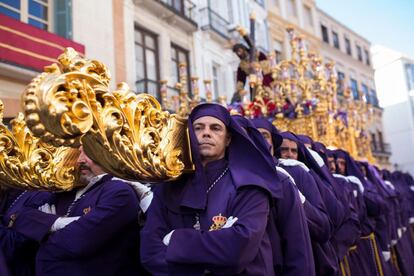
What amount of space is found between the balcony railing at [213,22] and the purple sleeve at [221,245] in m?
13.1

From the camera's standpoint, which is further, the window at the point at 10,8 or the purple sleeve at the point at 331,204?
the window at the point at 10,8

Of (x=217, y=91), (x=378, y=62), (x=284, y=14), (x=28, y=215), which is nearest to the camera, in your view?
(x=28, y=215)

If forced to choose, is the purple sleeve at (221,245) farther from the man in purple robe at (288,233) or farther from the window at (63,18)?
the window at (63,18)

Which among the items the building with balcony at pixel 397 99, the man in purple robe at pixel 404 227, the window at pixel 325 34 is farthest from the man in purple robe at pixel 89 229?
the building with balcony at pixel 397 99

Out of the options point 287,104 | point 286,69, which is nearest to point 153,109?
point 286,69

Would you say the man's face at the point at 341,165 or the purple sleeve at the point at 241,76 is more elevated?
the purple sleeve at the point at 241,76

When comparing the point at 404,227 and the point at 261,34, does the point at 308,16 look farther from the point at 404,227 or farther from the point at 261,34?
the point at 404,227

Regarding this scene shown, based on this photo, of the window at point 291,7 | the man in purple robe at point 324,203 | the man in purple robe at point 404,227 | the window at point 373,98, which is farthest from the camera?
the window at point 373,98

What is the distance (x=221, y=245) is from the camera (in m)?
1.69

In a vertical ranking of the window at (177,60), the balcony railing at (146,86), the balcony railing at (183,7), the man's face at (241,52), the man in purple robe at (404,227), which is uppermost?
the balcony railing at (183,7)

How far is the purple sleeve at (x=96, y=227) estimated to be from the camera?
2303mm

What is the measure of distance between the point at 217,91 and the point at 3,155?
43.0 feet

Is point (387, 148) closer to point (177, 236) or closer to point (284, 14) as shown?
point (284, 14)

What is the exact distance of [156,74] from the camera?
12.3m
